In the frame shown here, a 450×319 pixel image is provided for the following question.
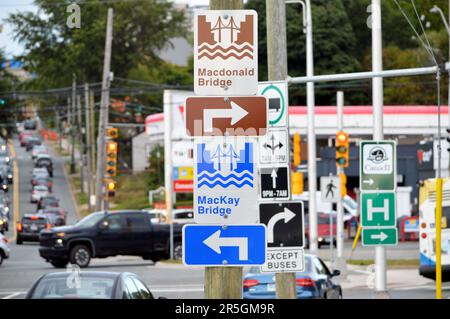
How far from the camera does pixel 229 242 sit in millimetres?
8047

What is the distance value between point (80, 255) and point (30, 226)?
611 inches

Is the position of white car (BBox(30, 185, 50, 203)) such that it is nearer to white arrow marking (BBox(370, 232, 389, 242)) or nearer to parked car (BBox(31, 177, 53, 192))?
parked car (BBox(31, 177, 53, 192))

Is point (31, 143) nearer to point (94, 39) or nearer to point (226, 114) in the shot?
point (94, 39)

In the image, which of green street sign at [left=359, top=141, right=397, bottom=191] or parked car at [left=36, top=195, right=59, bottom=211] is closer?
green street sign at [left=359, top=141, right=397, bottom=191]

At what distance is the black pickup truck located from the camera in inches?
1391

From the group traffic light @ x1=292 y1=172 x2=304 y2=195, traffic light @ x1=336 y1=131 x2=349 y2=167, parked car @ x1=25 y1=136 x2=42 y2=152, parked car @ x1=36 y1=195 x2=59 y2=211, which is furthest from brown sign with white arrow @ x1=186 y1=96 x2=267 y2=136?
parked car @ x1=25 y1=136 x2=42 y2=152

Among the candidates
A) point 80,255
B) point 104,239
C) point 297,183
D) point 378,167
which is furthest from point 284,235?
point 297,183

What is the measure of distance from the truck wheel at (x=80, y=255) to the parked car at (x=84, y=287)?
21.6 m

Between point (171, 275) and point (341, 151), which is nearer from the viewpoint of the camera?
point (171, 275)

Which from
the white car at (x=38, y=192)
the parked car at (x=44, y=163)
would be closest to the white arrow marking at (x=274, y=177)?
the white car at (x=38, y=192)

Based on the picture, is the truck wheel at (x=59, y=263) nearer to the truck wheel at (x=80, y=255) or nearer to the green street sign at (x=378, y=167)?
the truck wheel at (x=80, y=255)

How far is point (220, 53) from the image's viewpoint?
824cm

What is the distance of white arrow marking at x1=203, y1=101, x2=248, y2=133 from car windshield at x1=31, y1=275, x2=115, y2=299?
420 centimetres
